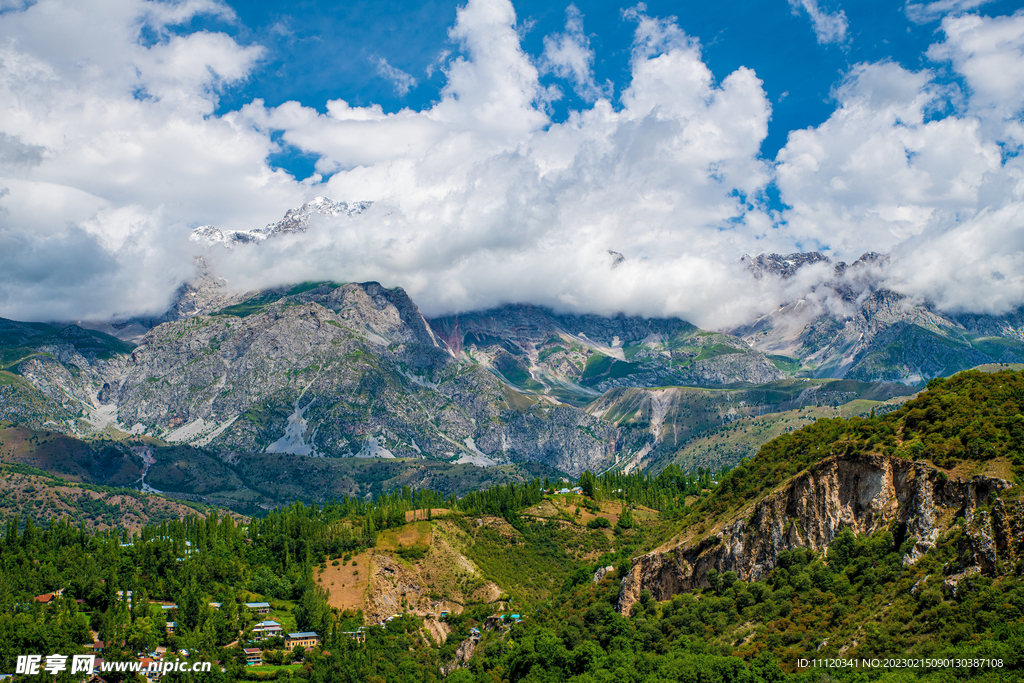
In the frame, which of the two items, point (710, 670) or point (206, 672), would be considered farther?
point (206, 672)

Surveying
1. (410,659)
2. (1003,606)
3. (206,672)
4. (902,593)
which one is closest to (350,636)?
(410,659)

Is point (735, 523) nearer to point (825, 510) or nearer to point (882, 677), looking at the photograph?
point (825, 510)

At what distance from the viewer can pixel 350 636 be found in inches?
6900

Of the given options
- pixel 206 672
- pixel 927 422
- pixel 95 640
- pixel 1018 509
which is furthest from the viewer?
pixel 95 640

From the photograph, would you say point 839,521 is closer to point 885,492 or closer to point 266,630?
point 885,492

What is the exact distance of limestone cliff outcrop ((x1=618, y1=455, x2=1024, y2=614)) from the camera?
9775 centimetres

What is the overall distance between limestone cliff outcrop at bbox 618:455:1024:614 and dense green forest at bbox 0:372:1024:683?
2.12 meters

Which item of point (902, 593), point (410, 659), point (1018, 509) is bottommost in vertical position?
point (410, 659)

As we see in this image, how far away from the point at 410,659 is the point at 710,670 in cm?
8342

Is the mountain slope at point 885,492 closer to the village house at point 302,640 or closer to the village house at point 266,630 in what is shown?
the village house at point 302,640

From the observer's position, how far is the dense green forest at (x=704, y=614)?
94.3 metres

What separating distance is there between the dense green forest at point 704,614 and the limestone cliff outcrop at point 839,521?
2.12 m

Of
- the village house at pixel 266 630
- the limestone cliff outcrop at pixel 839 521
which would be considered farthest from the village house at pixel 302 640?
the limestone cliff outcrop at pixel 839 521

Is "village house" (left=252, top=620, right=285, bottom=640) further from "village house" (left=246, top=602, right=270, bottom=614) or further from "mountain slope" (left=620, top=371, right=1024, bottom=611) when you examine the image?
"mountain slope" (left=620, top=371, right=1024, bottom=611)
